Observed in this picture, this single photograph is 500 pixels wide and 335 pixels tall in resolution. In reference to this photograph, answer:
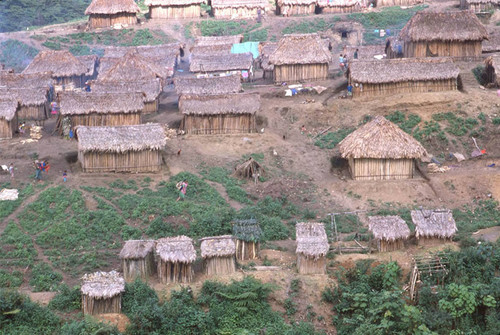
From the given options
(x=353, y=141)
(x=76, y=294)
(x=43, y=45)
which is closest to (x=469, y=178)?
(x=353, y=141)

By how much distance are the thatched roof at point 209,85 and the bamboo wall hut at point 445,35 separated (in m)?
11.8

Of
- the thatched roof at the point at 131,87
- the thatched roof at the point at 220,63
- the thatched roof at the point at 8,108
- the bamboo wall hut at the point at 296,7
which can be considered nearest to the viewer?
the thatched roof at the point at 8,108

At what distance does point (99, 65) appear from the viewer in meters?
55.8

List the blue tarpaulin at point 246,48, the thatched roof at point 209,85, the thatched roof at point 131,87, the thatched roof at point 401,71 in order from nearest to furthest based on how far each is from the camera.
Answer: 1. the thatched roof at point 401,71
2. the thatched roof at point 209,85
3. the thatched roof at point 131,87
4. the blue tarpaulin at point 246,48

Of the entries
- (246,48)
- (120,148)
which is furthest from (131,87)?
(246,48)

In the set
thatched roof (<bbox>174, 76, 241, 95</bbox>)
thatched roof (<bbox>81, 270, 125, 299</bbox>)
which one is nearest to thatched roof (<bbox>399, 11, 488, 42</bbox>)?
thatched roof (<bbox>174, 76, 241, 95</bbox>)

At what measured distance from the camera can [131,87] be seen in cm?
4681

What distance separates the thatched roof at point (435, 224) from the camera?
3003 cm

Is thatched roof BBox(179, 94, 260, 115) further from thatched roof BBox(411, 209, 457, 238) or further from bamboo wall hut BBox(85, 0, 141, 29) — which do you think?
bamboo wall hut BBox(85, 0, 141, 29)

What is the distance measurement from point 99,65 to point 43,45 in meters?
10.4

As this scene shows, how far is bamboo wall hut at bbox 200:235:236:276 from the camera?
28.5 m

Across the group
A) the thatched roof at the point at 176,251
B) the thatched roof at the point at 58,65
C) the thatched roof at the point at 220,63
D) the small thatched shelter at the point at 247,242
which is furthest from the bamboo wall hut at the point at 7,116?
the small thatched shelter at the point at 247,242

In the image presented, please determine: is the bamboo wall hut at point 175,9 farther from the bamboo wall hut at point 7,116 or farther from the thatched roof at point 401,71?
the bamboo wall hut at point 7,116

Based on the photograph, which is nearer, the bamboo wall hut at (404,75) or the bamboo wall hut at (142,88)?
the bamboo wall hut at (404,75)
